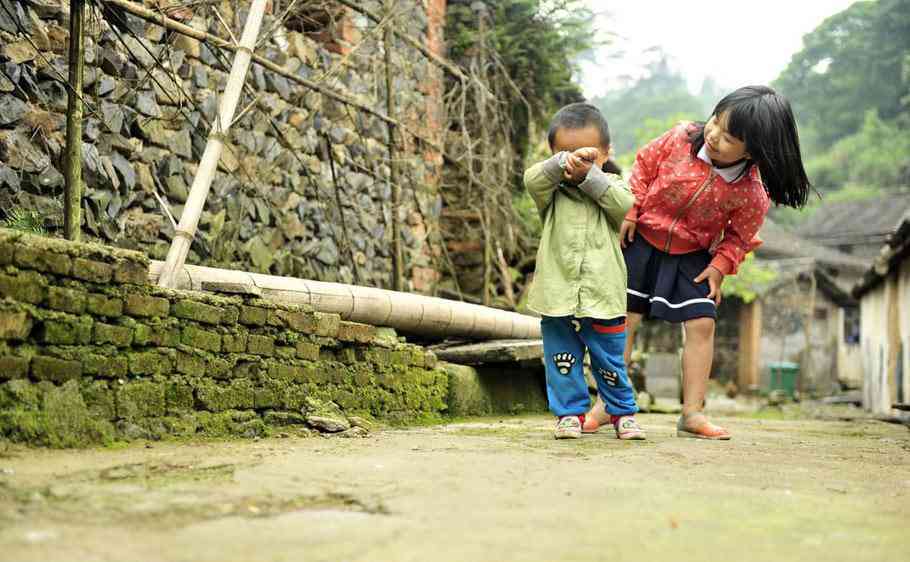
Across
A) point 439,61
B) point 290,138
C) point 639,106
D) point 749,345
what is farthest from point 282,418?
point 639,106

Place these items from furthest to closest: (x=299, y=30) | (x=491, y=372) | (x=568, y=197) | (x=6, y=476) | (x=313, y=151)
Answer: (x=299, y=30), (x=313, y=151), (x=491, y=372), (x=568, y=197), (x=6, y=476)

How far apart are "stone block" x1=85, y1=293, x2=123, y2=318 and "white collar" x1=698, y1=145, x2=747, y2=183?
8.16 ft

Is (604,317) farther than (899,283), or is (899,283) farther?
(899,283)

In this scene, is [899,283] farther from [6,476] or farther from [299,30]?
[6,476]

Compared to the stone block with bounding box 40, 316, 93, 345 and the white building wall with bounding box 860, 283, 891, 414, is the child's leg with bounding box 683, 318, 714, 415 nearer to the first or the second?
the stone block with bounding box 40, 316, 93, 345

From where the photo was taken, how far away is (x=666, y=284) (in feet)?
13.0

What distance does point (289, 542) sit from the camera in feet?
4.80

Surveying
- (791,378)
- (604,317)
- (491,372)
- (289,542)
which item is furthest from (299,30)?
(791,378)

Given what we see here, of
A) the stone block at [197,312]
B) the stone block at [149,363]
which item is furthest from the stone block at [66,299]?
the stone block at [197,312]

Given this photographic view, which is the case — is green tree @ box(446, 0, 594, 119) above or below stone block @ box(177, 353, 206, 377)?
above

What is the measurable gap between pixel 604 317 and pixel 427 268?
4.16m

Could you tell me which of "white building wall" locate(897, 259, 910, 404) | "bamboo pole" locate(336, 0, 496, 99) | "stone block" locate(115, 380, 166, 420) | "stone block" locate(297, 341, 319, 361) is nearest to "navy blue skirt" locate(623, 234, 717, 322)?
"stone block" locate(297, 341, 319, 361)

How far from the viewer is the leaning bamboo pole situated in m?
3.55

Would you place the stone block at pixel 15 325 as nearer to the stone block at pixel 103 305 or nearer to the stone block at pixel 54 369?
the stone block at pixel 54 369
